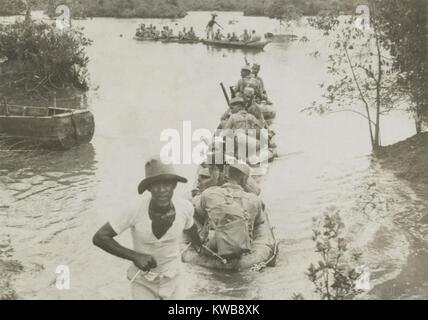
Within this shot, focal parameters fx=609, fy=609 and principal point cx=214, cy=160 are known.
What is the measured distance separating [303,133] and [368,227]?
22.3 feet

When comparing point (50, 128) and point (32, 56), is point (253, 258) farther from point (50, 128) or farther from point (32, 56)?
point (32, 56)

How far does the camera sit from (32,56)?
17156 millimetres

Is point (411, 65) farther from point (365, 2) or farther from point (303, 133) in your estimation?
point (303, 133)

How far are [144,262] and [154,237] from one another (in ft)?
0.69

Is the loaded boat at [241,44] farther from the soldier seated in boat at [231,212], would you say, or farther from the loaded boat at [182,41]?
the soldier seated in boat at [231,212]

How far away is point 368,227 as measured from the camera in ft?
30.6

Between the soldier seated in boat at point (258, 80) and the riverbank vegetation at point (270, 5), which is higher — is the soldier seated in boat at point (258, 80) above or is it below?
below

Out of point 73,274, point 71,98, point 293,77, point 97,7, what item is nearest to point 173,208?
point 73,274

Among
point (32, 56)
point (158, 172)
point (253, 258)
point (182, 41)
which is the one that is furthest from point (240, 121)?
point (182, 41)

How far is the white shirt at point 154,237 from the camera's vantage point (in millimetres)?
4301

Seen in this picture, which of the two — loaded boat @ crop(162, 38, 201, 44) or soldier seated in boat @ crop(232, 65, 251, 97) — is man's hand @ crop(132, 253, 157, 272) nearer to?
soldier seated in boat @ crop(232, 65, 251, 97)

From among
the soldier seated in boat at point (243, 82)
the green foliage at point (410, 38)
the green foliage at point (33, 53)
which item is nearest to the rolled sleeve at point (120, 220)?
the green foliage at point (410, 38)
